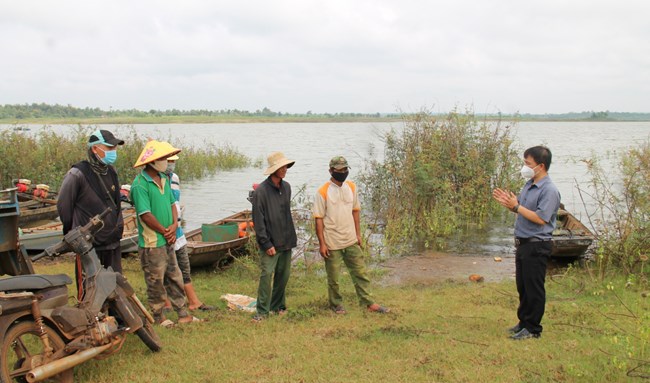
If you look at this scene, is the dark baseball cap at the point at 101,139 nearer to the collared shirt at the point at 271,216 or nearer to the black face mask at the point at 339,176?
the collared shirt at the point at 271,216

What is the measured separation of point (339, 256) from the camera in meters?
6.72

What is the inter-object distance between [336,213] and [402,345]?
173cm

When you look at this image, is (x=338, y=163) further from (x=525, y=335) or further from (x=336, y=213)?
(x=525, y=335)

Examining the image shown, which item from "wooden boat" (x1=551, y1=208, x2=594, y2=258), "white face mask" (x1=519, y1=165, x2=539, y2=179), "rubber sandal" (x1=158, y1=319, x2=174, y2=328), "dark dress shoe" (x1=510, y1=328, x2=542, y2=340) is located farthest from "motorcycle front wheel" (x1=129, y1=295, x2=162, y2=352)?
"wooden boat" (x1=551, y1=208, x2=594, y2=258)

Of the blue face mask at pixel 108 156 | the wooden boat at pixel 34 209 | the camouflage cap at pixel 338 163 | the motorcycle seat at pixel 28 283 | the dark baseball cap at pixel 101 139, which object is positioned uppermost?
the dark baseball cap at pixel 101 139

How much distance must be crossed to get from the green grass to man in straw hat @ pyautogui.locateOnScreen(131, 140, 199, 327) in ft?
1.61

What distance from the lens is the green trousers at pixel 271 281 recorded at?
6.40 metres

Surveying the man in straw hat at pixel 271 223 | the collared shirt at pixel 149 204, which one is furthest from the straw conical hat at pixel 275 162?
the collared shirt at pixel 149 204

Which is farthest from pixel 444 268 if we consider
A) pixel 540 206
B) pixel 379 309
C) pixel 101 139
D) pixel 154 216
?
pixel 101 139

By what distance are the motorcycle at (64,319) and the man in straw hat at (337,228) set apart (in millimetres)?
2246

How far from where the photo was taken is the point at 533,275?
5.50 metres

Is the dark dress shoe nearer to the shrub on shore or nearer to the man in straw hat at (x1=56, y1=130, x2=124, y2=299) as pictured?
the man in straw hat at (x1=56, y1=130, x2=124, y2=299)

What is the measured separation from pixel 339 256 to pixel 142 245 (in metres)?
2.21

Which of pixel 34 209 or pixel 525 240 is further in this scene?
pixel 34 209
